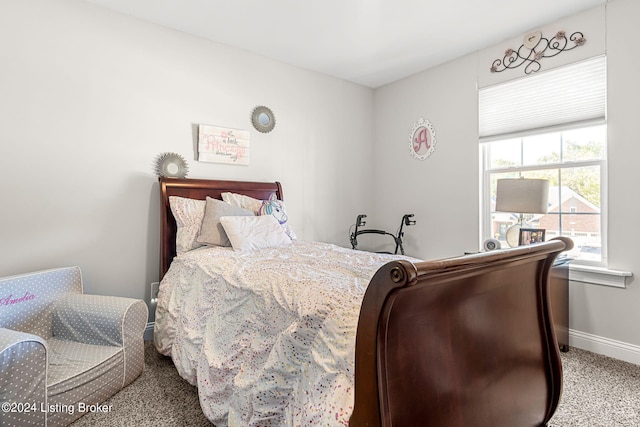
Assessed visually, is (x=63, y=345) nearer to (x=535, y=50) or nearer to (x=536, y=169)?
(x=536, y=169)

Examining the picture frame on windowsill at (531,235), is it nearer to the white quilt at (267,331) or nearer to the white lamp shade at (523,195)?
the white lamp shade at (523,195)

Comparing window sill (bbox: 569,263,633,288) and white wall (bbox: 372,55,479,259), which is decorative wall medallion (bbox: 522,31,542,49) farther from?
window sill (bbox: 569,263,633,288)

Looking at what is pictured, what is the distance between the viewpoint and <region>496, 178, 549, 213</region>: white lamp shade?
2.50 m

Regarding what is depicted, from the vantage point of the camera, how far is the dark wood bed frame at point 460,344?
90 cm

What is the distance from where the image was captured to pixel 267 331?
1.44m

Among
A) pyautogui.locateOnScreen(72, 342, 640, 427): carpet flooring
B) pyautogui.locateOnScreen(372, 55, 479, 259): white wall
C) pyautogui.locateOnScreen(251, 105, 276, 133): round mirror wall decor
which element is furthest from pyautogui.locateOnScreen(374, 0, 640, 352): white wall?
pyautogui.locateOnScreen(251, 105, 276, 133): round mirror wall decor

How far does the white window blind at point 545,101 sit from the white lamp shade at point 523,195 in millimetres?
661

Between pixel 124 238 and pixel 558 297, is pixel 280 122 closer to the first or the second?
pixel 124 238

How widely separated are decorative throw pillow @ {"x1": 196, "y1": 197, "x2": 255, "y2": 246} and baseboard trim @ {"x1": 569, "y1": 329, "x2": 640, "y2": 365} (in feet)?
9.17

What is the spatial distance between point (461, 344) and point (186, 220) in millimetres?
2134

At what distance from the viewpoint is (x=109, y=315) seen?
75.5 inches

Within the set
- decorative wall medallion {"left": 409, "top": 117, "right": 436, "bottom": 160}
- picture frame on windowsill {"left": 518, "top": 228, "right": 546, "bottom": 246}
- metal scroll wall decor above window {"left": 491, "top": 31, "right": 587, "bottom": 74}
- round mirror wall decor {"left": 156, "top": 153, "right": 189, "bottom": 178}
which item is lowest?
picture frame on windowsill {"left": 518, "top": 228, "right": 546, "bottom": 246}

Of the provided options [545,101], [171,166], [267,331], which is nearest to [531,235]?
[545,101]

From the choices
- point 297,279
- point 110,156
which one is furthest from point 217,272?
point 110,156
